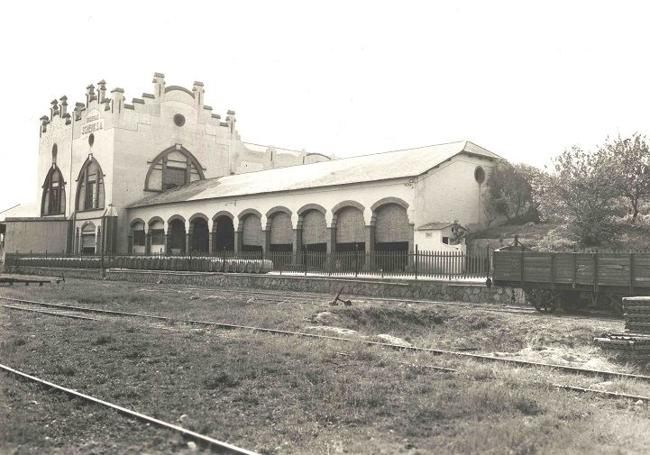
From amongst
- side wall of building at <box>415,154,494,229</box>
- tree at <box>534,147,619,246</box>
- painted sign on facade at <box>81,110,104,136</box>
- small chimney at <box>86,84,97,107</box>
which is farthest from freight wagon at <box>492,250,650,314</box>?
small chimney at <box>86,84,97,107</box>

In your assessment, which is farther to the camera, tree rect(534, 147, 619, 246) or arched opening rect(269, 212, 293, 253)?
arched opening rect(269, 212, 293, 253)

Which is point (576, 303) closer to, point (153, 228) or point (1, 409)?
point (1, 409)

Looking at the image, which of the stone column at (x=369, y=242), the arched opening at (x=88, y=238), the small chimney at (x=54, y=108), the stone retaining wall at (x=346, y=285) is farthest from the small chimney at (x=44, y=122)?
the stone column at (x=369, y=242)

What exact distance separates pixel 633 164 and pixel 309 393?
23930 mm

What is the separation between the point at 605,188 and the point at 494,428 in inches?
856

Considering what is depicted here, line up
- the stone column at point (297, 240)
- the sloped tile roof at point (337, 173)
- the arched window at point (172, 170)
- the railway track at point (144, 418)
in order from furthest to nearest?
the arched window at point (172, 170) → the stone column at point (297, 240) → the sloped tile roof at point (337, 173) → the railway track at point (144, 418)

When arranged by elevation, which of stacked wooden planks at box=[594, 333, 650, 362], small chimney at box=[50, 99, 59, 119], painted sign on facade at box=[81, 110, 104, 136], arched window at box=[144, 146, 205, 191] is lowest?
stacked wooden planks at box=[594, 333, 650, 362]

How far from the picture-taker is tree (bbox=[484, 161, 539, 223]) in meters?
32.2

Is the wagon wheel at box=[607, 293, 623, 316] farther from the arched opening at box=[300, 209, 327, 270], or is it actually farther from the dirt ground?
the arched opening at box=[300, 209, 327, 270]

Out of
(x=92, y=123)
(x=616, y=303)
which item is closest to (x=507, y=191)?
(x=616, y=303)

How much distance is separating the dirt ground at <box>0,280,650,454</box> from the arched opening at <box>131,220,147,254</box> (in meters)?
33.6

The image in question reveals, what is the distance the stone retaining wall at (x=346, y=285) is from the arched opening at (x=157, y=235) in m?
9.49

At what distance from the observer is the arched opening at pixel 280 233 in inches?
1393

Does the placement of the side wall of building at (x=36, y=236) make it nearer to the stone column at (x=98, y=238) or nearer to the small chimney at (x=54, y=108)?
the stone column at (x=98, y=238)
